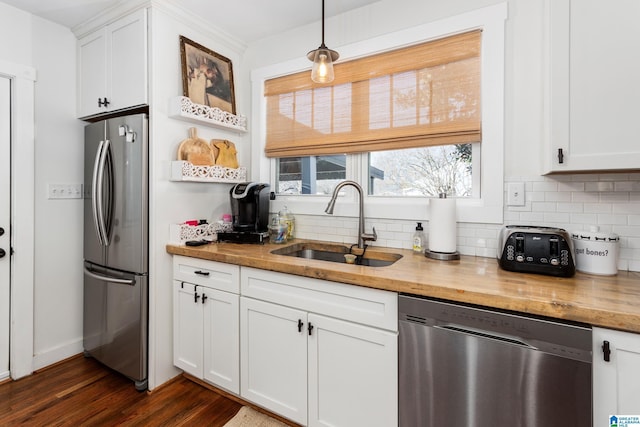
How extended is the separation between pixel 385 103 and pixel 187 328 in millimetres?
1904

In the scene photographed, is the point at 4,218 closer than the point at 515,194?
No

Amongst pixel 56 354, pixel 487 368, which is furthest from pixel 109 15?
pixel 487 368

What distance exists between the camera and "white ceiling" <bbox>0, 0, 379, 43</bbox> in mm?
2072

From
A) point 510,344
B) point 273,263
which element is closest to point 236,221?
point 273,263

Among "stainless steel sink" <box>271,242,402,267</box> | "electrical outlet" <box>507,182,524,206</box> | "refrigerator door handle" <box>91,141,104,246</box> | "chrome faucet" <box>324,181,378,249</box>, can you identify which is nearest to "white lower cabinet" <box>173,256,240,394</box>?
"stainless steel sink" <box>271,242,402,267</box>

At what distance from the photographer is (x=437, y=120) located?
1898 millimetres

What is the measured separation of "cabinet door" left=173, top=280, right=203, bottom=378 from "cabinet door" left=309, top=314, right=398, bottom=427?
815 millimetres

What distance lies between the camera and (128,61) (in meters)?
2.10

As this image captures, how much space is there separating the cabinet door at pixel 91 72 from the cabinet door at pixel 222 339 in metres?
1.58

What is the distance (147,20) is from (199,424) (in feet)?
7.85

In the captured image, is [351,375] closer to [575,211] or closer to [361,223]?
[361,223]

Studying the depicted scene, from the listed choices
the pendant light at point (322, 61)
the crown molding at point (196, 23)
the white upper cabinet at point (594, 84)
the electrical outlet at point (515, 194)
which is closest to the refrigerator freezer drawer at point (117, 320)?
the pendant light at point (322, 61)

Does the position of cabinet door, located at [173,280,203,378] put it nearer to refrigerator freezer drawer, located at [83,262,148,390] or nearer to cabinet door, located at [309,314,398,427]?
refrigerator freezer drawer, located at [83,262,148,390]

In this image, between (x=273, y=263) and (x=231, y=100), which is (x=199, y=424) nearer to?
(x=273, y=263)
